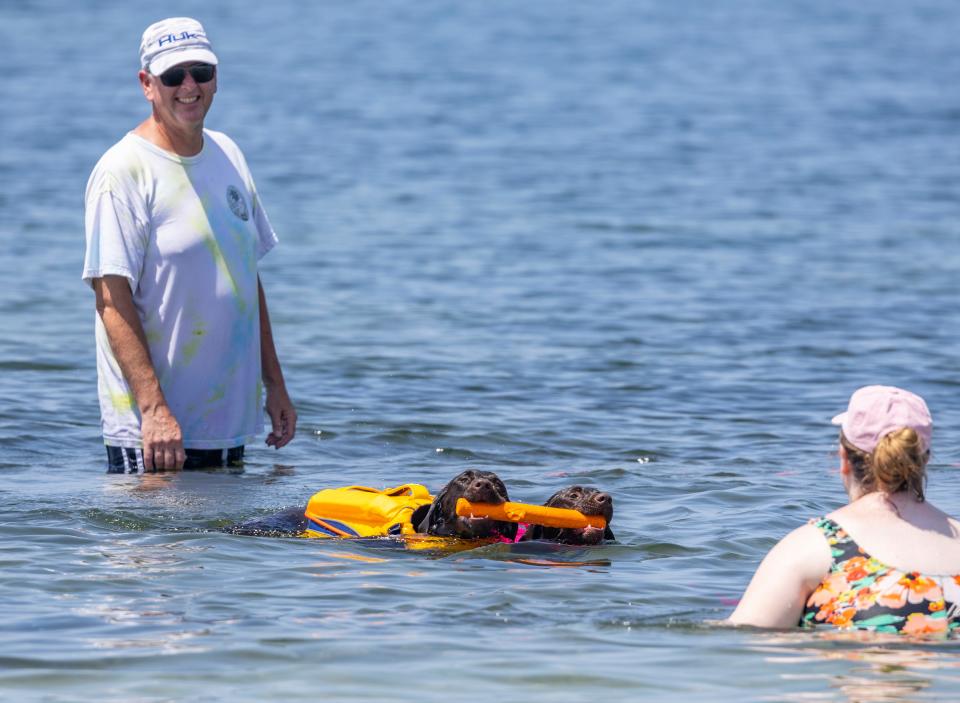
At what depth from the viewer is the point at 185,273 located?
291 inches

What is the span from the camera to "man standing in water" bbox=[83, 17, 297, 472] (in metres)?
7.21

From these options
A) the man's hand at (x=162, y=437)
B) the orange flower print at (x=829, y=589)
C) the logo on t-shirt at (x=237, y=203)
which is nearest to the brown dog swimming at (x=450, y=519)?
the man's hand at (x=162, y=437)

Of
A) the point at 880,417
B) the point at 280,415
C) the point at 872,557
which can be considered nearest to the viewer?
the point at 880,417

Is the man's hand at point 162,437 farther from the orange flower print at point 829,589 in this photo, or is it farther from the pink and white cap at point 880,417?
the pink and white cap at point 880,417

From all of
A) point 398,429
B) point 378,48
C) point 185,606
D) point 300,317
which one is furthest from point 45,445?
point 378,48

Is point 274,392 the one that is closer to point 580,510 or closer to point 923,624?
point 580,510

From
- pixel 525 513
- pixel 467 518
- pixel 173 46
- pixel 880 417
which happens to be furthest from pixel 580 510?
pixel 173 46

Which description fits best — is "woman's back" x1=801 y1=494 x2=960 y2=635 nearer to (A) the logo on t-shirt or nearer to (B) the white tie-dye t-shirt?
(B) the white tie-dye t-shirt

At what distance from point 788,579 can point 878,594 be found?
0.93ft

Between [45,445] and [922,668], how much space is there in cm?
615

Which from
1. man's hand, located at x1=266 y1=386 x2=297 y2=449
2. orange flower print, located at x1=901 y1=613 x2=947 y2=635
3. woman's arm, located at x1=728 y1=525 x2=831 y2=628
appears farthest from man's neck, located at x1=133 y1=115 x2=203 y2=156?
orange flower print, located at x1=901 y1=613 x2=947 y2=635

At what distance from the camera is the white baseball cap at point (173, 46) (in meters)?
7.19

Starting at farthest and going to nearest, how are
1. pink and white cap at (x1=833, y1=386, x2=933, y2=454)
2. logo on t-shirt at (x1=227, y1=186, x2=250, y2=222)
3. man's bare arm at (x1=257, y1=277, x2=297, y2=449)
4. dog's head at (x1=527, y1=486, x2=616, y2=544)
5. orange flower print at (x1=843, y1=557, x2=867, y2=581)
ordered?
man's bare arm at (x1=257, y1=277, x2=297, y2=449), logo on t-shirt at (x1=227, y1=186, x2=250, y2=222), dog's head at (x1=527, y1=486, x2=616, y2=544), orange flower print at (x1=843, y1=557, x2=867, y2=581), pink and white cap at (x1=833, y1=386, x2=933, y2=454)

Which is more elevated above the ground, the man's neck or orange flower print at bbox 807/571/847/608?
the man's neck
